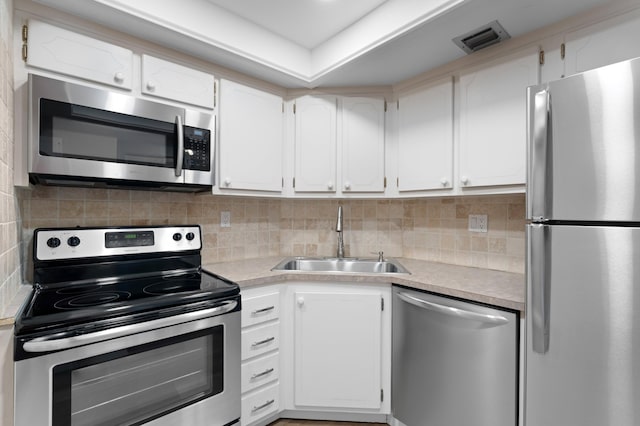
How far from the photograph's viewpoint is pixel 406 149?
2.12 metres

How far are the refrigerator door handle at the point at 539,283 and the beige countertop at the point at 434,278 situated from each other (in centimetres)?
19

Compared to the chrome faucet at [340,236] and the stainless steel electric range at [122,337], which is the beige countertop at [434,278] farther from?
the chrome faucet at [340,236]

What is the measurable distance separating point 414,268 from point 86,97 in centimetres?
195

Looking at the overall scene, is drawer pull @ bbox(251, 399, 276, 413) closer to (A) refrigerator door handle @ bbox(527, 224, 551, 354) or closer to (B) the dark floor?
(B) the dark floor

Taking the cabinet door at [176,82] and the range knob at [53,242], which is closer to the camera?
the range knob at [53,242]

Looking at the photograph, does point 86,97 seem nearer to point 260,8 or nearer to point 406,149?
point 260,8

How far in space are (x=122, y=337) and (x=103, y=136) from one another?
91 centimetres

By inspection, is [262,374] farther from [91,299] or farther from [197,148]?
[197,148]

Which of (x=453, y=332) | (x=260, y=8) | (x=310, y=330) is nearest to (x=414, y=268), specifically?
(x=453, y=332)

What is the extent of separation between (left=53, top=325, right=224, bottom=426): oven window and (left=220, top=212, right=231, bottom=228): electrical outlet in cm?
94

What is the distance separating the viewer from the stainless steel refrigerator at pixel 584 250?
36.0 inches

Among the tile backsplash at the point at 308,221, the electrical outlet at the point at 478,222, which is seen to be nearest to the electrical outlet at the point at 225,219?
the tile backsplash at the point at 308,221

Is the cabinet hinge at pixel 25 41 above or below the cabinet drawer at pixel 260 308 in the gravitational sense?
above

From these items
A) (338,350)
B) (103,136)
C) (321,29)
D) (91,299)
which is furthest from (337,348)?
(321,29)
